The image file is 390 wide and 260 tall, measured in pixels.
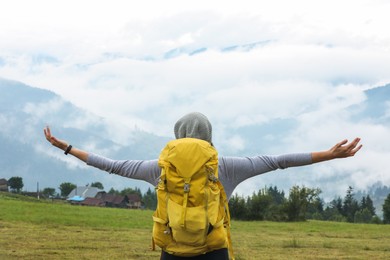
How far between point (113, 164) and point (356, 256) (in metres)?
10.4

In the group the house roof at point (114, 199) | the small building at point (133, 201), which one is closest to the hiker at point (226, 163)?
the small building at point (133, 201)

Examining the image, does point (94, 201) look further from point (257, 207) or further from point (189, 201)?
point (189, 201)

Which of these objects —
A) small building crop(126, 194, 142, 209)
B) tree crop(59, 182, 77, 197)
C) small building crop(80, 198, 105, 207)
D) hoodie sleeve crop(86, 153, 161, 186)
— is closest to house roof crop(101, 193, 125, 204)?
small building crop(80, 198, 105, 207)

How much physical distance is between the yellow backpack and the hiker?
0.09m

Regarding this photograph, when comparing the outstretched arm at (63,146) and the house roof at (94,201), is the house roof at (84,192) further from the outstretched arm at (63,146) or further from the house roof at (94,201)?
the outstretched arm at (63,146)

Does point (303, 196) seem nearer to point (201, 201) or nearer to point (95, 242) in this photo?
point (95, 242)

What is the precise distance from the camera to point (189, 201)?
163 inches

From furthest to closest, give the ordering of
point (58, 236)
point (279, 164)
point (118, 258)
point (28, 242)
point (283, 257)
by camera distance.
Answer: point (58, 236), point (28, 242), point (283, 257), point (118, 258), point (279, 164)

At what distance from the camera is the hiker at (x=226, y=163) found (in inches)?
167

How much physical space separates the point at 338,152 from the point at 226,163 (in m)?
0.81

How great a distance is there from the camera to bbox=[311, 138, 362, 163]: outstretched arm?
439 centimetres

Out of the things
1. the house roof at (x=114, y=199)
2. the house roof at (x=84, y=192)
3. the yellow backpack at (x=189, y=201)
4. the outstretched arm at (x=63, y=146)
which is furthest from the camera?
the house roof at (x=84, y=192)

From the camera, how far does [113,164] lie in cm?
473

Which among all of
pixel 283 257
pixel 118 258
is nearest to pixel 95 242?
pixel 118 258
